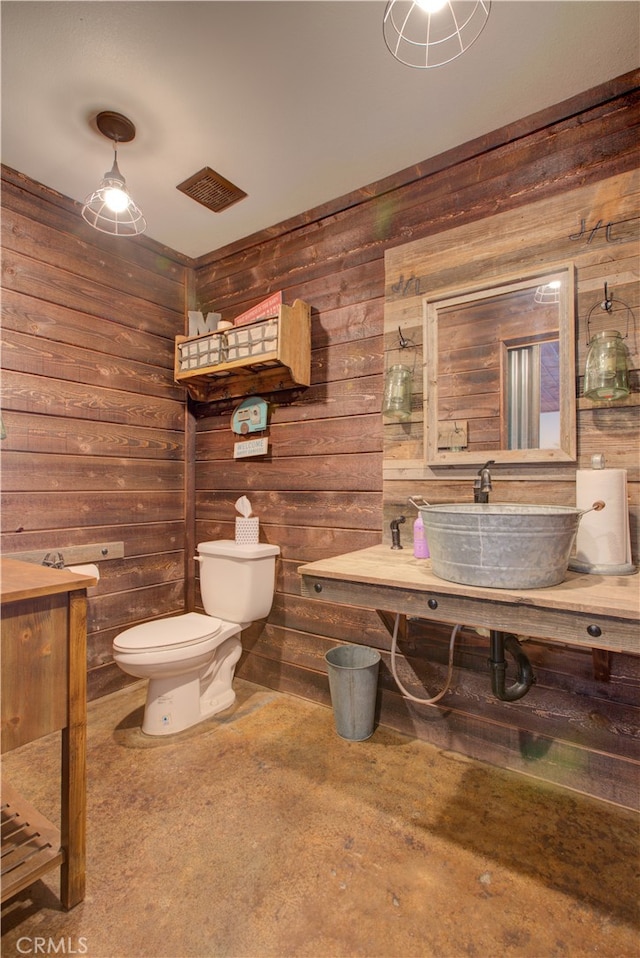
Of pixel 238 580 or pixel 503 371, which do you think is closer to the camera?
pixel 503 371

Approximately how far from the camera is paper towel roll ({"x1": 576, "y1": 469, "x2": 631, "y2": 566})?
4.18 feet

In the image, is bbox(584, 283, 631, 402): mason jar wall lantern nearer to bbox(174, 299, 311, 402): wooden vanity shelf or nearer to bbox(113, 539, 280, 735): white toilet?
bbox(174, 299, 311, 402): wooden vanity shelf

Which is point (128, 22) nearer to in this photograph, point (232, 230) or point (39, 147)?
point (39, 147)

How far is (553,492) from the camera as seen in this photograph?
1556mm

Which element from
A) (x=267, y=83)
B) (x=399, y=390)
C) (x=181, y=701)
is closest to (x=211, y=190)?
(x=267, y=83)

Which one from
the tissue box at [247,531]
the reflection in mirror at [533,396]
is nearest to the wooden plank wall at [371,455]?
the tissue box at [247,531]

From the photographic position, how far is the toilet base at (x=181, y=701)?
1859 mm

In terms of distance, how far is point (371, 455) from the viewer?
1982mm

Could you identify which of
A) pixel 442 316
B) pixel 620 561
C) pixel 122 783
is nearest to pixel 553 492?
pixel 620 561

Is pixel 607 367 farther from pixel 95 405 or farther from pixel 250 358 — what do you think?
pixel 95 405

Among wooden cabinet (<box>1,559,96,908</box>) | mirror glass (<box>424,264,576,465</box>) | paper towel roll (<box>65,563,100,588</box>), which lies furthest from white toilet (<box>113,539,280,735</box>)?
mirror glass (<box>424,264,576,465</box>)

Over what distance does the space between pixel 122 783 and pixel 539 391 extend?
200 cm

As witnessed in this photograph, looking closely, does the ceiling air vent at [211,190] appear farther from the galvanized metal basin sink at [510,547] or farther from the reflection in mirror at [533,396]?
the galvanized metal basin sink at [510,547]

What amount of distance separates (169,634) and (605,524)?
5.40 feet
